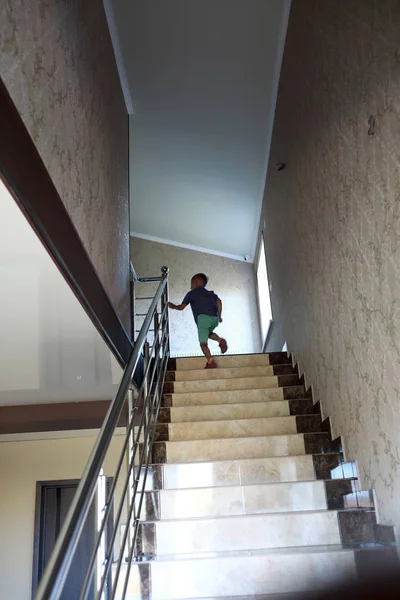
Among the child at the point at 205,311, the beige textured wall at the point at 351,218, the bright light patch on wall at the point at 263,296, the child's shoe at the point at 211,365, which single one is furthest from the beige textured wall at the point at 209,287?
the beige textured wall at the point at 351,218

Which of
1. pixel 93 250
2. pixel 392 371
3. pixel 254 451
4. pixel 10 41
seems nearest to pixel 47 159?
pixel 10 41

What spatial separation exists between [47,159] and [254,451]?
6.48 ft

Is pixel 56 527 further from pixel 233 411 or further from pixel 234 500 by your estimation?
pixel 234 500

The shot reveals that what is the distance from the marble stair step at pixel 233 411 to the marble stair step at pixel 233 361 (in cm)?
91

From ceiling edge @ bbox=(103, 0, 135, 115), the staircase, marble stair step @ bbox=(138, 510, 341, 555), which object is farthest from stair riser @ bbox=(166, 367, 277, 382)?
ceiling edge @ bbox=(103, 0, 135, 115)

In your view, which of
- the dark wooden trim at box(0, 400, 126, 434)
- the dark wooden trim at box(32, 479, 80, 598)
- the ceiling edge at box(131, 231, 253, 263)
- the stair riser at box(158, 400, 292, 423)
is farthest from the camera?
the ceiling edge at box(131, 231, 253, 263)

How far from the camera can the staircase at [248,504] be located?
2.06 m

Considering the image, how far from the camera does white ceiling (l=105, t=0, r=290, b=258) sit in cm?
400

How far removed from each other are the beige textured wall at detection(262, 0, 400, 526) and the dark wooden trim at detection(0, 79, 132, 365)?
1.25 metres

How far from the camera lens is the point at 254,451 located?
9.96 feet

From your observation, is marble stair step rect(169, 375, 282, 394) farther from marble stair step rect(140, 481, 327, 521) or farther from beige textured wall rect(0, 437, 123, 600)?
beige textured wall rect(0, 437, 123, 600)

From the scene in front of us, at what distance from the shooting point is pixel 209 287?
311 inches

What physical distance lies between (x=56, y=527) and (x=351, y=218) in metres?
4.22

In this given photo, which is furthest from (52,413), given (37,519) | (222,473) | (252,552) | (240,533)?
(252,552)
